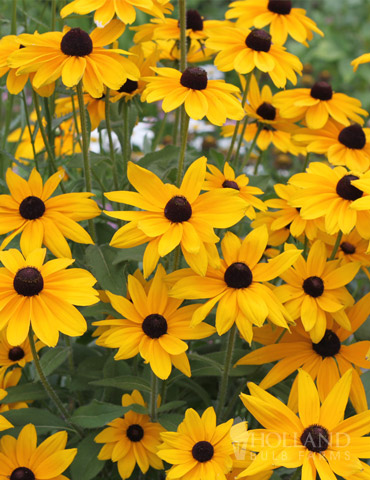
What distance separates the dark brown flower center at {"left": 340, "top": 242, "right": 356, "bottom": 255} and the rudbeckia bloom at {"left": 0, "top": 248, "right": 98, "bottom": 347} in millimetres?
430

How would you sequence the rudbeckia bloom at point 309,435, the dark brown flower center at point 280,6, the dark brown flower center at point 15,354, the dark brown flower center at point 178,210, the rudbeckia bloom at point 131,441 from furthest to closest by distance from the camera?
1. the dark brown flower center at point 280,6
2. the dark brown flower center at point 15,354
3. the rudbeckia bloom at point 131,441
4. the dark brown flower center at point 178,210
5. the rudbeckia bloom at point 309,435

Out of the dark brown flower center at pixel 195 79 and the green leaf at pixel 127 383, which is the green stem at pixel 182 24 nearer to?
the dark brown flower center at pixel 195 79

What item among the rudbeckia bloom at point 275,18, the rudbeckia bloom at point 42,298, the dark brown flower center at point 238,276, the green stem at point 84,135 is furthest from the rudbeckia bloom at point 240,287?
the rudbeckia bloom at point 275,18

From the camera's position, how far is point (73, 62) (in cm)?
80

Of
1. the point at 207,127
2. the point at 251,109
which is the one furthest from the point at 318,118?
the point at 207,127

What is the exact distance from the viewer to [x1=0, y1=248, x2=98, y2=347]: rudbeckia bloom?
70 cm

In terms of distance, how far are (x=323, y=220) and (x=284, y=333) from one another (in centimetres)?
17

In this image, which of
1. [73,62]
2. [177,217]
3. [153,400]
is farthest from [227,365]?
[73,62]

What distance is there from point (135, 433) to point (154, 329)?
0.60 ft

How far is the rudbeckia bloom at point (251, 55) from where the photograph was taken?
0.94m

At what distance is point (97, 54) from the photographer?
84cm

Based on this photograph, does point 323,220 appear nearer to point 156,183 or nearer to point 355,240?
point 355,240

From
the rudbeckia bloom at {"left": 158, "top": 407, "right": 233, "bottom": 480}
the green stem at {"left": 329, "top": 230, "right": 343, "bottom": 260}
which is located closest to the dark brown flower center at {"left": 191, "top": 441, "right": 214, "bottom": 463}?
the rudbeckia bloom at {"left": 158, "top": 407, "right": 233, "bottom": 480}

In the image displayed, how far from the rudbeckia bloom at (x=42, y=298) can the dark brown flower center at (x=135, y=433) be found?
24cm
